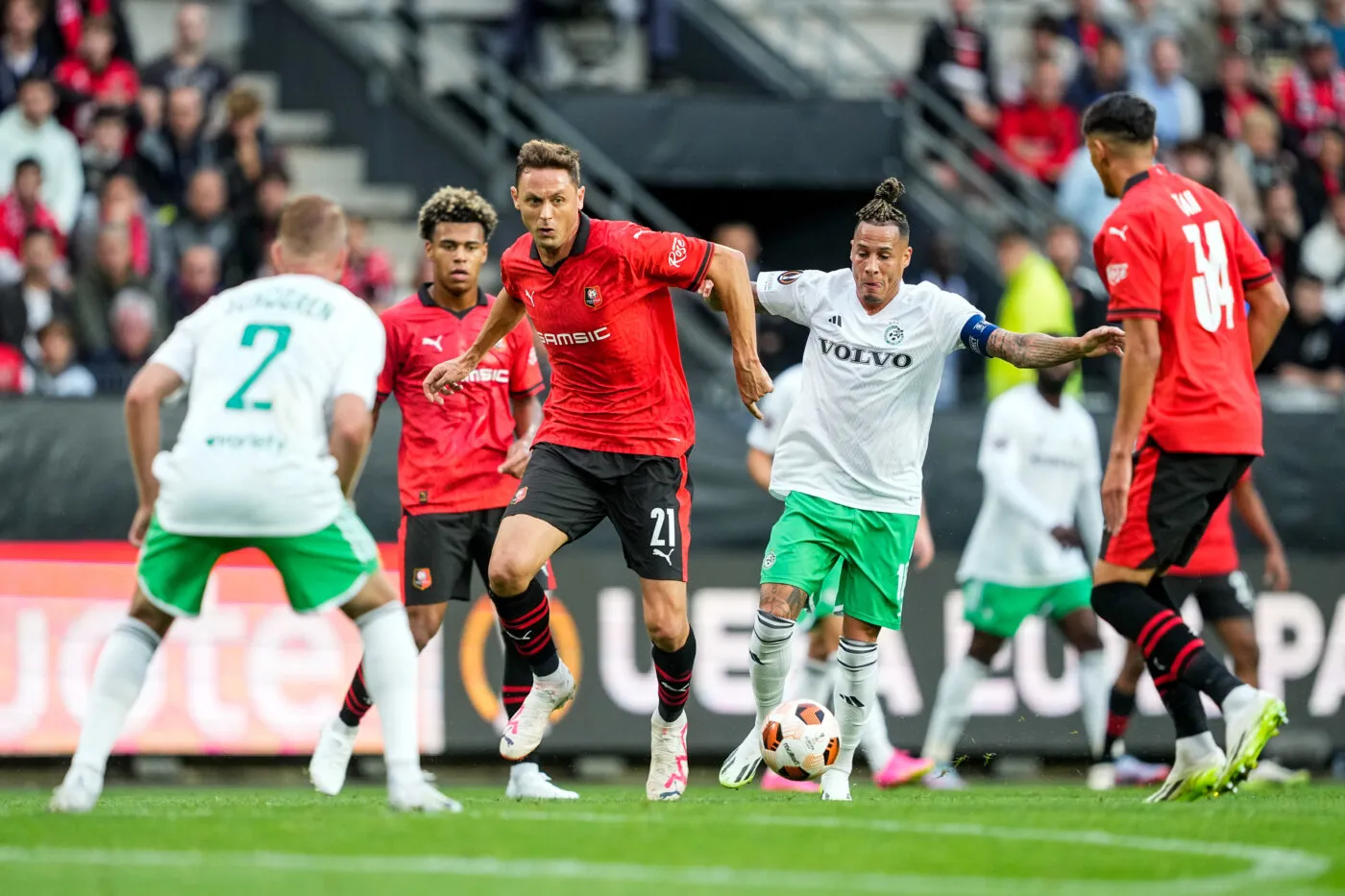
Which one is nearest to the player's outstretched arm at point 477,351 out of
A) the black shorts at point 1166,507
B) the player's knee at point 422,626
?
the player's knee at point 422,626

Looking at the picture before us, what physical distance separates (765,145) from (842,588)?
30.4 ft

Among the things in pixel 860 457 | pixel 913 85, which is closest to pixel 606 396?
pixel 860 457

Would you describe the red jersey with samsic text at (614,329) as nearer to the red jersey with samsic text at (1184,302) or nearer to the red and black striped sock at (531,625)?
the red and black striped sock at (531,625)

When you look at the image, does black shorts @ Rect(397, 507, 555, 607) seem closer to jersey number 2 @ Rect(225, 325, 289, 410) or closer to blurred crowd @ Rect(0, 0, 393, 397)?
jersey number 2 @ Rect(225, 325, 289, 410)

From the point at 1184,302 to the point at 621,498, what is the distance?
249 centimetres

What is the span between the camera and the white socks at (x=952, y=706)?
1187 cm

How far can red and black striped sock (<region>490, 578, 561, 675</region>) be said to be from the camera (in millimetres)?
8609

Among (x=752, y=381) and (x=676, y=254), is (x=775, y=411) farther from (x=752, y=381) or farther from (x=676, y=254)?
(x=752, y=381)

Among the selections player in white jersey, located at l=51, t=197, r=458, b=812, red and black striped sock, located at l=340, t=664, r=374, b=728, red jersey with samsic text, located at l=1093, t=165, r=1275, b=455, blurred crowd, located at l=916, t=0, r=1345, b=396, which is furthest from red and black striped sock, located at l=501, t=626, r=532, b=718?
blurred crowd, located at l=916, t=0, r=1345, b=396

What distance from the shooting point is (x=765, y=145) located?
17.5 meters

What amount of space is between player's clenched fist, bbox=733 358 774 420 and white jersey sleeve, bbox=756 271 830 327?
2.82ft

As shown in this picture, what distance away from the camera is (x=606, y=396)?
8531mm

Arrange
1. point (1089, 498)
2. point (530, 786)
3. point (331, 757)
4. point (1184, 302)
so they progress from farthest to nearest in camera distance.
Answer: point (1089, 498) → point (530, 786) → point (331, 757) → point (1184, 302)

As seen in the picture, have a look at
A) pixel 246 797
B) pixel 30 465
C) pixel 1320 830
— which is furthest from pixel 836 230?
pixel 1320 830
